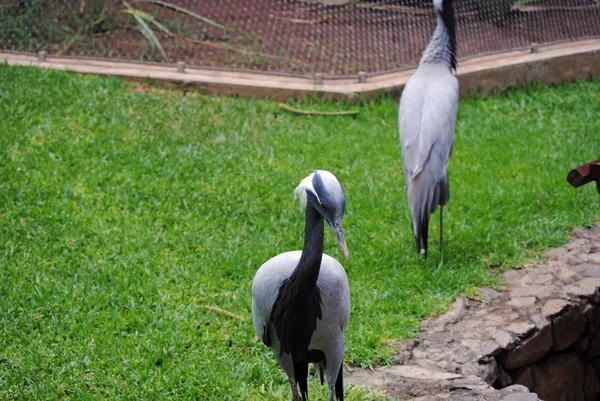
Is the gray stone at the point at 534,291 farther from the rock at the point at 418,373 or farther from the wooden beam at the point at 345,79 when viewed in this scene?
the wooden beam at the point at 345,79

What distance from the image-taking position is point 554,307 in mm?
4758

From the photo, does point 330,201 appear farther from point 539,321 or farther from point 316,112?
point 316,112

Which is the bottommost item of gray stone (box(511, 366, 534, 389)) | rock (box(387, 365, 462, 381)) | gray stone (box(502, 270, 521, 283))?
gray stone (box(511, 366, 534, 389))

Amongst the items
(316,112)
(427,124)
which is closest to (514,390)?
(427,124)

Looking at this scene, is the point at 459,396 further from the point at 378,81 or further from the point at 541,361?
the point at 378,81

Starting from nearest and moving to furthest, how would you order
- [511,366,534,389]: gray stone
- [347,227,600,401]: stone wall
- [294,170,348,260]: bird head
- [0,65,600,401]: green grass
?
A: [294,170,348,260]: bird head, [347,227,600,401]: stone wall, [0,65,600,401]: green grass, [511,366,534,389]: gray stone

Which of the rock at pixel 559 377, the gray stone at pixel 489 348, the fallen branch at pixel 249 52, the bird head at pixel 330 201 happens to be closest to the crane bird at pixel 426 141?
the gray stone at pixel 489 348

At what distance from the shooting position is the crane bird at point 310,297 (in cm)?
289

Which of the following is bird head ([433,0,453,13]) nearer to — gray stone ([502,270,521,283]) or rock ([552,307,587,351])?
gray stone ([502,270,521,283])

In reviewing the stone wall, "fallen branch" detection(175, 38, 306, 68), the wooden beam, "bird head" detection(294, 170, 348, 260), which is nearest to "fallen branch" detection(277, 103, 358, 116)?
the wooden beam

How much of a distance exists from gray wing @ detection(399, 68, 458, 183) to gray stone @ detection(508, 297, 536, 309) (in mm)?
1033

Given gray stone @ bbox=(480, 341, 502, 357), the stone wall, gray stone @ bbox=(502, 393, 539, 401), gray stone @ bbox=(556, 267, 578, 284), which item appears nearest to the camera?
gray stone @ bbox=(502, 393, 539, 401)

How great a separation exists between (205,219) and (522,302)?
2.35 meters

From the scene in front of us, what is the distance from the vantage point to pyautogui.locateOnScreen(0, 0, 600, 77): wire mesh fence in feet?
26.9
